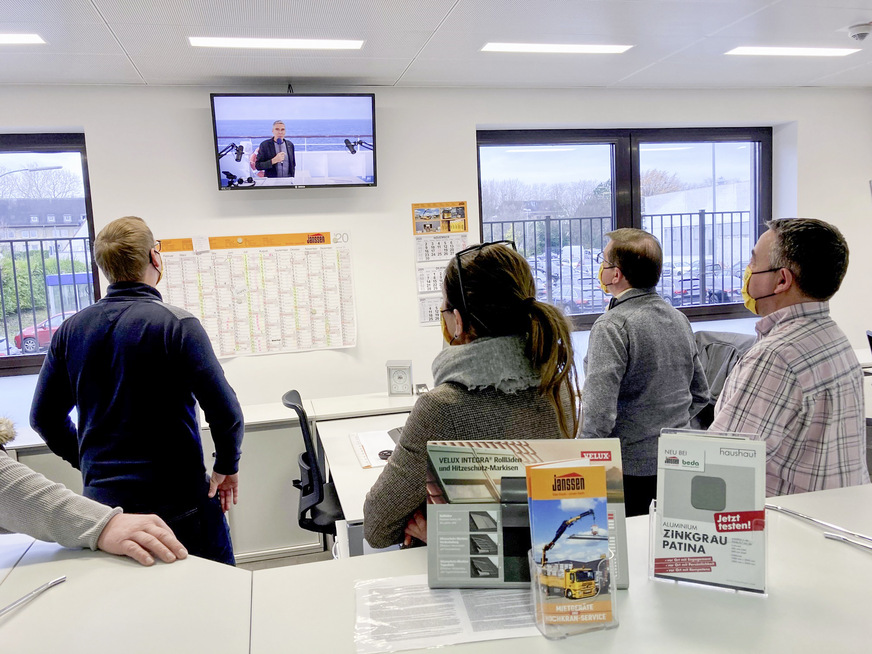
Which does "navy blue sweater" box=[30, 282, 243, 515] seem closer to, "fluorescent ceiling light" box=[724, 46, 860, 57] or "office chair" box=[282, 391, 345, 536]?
"office chair" box=[282, 391, 345, 536]

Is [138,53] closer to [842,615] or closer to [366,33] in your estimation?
[366,33]

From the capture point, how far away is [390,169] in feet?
12.1

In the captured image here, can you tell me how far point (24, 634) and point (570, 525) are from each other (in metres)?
0.89

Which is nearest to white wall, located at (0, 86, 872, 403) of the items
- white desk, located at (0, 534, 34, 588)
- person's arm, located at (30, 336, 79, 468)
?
person's arm, located at (30, 336, 79, 468)

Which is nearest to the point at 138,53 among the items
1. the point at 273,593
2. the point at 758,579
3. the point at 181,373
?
the point at 181,373

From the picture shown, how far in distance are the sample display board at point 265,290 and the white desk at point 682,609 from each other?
2.51 metres

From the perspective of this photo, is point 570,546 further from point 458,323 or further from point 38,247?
point 38,247

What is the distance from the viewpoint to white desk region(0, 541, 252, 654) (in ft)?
3.27

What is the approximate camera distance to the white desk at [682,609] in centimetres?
97

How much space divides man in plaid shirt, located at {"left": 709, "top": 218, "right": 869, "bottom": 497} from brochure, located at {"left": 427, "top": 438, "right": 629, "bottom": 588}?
50 centimetres

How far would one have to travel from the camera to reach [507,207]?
13.7 ft

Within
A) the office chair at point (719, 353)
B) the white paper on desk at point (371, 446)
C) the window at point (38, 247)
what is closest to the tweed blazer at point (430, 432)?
the white paper on desk at point (371, 446)

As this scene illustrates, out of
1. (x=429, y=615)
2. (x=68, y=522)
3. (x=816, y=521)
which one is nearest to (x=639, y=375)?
(x=816, y=521)

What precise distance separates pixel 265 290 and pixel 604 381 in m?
2.23
